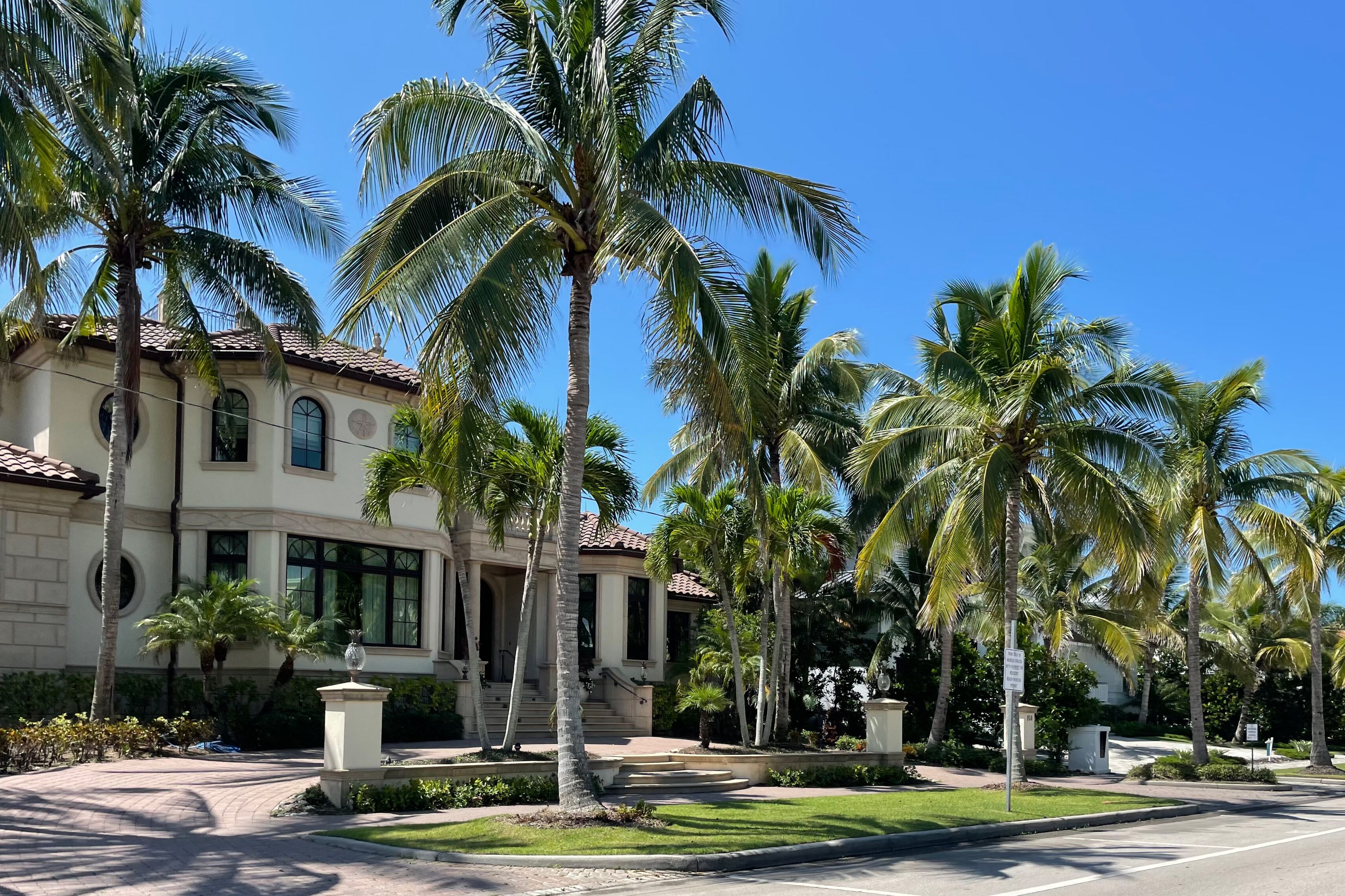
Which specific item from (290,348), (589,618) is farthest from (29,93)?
(589,618)

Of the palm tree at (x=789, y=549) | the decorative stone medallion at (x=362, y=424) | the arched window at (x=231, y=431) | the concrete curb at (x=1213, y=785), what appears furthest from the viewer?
the decorative stone medallion at (x=362, y=424)

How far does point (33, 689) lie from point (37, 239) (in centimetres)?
771

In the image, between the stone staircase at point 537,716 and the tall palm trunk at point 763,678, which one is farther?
the stone staircase at point 537,716

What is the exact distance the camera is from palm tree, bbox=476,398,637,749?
58.7 feet

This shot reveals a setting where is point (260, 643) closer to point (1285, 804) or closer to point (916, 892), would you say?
point (916, 892)

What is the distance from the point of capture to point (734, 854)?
12172 millimetres

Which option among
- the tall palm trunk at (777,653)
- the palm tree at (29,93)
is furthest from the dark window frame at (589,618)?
the palm tree at (29,93)

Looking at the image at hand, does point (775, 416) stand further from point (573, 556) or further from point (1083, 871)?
point (1083, 871)

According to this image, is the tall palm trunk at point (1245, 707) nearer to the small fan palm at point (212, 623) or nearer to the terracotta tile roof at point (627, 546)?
the terracotta tile roof at point (627, 546)

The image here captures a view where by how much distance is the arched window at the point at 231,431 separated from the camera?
2408 cm

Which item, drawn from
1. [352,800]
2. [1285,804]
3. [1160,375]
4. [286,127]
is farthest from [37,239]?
[1285,804]

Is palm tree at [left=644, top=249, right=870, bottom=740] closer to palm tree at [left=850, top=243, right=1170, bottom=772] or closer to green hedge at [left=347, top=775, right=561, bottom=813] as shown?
palm tree at [left=850, top=243, right=1170, bottom=772]

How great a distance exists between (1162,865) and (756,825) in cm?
461

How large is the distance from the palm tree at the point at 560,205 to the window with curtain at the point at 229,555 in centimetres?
1143
